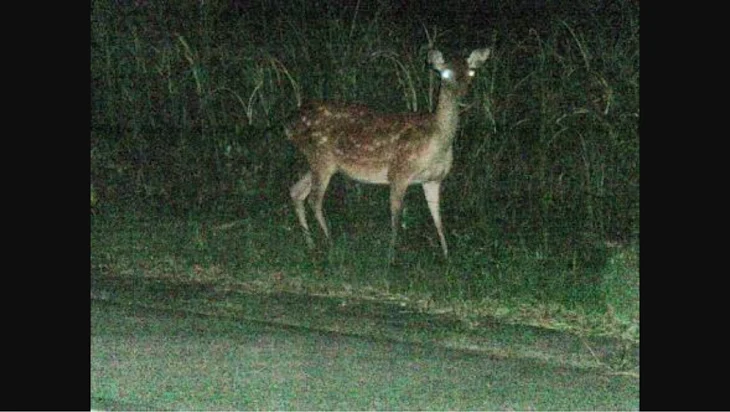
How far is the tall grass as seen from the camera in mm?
14219

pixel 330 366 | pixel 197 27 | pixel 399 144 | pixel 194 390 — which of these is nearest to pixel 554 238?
pixel 399 144

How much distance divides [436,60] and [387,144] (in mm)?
1176

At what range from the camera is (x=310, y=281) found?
10.8m

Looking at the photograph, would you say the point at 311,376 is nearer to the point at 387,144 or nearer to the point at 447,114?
the point at 447,114

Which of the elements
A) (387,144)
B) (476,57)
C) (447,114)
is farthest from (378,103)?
(476,57)

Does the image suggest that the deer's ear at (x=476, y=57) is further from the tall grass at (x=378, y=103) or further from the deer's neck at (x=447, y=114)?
the tall grass at (x=378, y=103)

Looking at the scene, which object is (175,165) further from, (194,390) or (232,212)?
(194,390)

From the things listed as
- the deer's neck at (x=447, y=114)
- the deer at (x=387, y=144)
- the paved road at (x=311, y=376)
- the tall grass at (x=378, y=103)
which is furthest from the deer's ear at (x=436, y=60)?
the paved road at (x=311, y=376)

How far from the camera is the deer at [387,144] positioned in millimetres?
12188

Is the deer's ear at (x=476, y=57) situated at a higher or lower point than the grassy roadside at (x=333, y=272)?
higher

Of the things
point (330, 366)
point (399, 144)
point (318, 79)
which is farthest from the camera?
point (318, 79)

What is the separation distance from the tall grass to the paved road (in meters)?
3.59

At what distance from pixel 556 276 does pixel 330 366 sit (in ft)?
10.8

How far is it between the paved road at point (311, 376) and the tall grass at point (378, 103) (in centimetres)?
359
